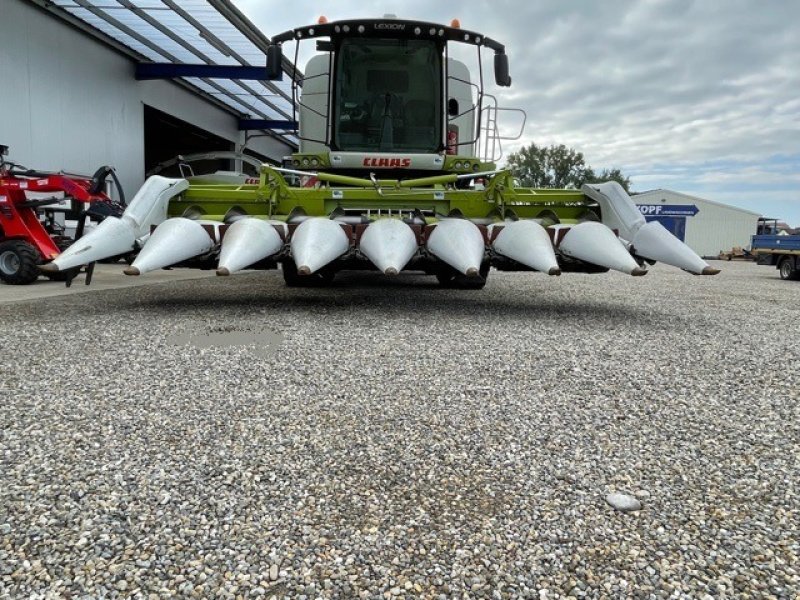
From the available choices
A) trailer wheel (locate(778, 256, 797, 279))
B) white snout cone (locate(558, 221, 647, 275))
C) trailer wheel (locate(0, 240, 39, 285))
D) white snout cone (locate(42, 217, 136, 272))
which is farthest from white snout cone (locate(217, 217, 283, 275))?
trailer wheel (locate(778, 256, 797, 279))

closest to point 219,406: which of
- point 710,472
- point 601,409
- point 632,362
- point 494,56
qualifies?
point 601,409

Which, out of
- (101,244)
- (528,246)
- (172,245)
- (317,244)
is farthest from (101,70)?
(528,246)

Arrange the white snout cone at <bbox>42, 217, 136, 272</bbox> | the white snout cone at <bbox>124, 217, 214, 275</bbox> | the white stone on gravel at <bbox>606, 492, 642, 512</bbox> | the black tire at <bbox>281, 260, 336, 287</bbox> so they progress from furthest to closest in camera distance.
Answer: the black tire at <bbox>281, 260, 336, 287</bbox>, the white snout cone at <bbox>42, 217, 136, 272</bbox>, the white snout cone at <bbox>124, 217, 214, 275</bbox>, the white stone on gravel at <bbox>606, 492, 642, 512</bbox>

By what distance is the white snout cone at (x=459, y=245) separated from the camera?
462cm

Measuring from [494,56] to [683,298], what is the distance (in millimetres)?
3728

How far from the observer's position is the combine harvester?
473 centimetres

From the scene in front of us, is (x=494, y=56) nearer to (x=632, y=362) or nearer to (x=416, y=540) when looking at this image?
(x=632, y=362)

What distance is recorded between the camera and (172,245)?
4625 mm

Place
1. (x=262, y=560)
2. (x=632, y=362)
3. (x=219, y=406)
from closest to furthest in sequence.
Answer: (x=262, y=560) < (x=219, y=406) < (x=632, y=362)

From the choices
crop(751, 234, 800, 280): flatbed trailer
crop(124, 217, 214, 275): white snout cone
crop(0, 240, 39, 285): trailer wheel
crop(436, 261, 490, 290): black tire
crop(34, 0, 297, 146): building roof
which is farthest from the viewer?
crop(751, 234, 800, 280): flatbed trailer

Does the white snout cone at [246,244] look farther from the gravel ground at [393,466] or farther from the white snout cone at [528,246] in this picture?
the white snout cone at [528,246]

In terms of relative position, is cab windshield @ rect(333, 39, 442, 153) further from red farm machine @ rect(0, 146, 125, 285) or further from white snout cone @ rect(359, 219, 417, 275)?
red farm machine @ rect(0, 146, 125, 285)

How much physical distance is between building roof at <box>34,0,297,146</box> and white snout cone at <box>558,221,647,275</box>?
982cm

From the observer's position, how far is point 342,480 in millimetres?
1908
